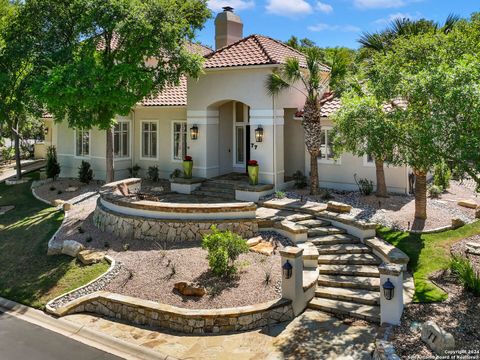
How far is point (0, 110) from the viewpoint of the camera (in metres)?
21.7

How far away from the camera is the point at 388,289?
9281mm

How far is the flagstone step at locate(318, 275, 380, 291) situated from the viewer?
37.0ft

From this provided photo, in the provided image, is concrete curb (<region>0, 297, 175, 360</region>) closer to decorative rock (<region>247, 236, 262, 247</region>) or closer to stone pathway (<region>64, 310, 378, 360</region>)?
stone pathway (<region>64, 310, 378, 360</region>)

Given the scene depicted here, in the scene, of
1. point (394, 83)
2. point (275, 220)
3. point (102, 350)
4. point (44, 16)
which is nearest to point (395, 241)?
point (275, 220)

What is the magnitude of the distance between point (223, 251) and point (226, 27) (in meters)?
18.4

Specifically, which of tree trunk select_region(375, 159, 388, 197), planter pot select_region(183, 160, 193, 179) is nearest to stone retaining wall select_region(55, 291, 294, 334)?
tree trunk select_region(375, 159, 388, 197)

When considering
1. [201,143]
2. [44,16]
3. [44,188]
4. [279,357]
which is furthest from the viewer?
[44,188]

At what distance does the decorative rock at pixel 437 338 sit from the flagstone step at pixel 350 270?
11.3 feet

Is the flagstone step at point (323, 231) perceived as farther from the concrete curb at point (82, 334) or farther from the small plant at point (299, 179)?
the concrete curb at point (82, 334)

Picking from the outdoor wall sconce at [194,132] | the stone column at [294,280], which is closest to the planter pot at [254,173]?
the outdoor wall sconce at [194,132]

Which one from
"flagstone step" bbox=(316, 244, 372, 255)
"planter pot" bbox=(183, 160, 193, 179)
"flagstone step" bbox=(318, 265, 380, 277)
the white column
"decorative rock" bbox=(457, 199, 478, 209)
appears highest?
the white column

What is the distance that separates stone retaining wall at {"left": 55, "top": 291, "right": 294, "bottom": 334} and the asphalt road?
1.46 m

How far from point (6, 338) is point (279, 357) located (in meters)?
6.52

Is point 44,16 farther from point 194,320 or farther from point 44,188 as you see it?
point 194,320
